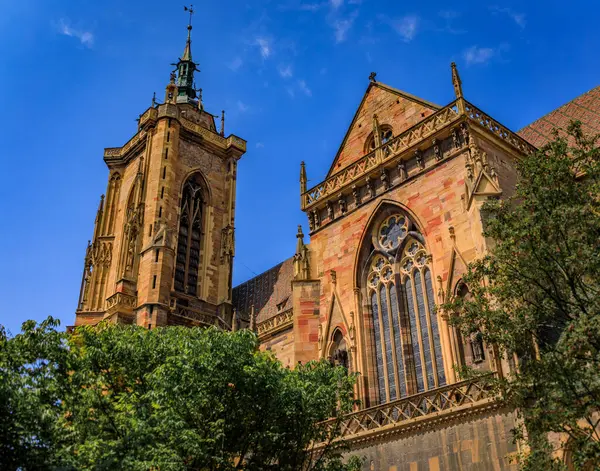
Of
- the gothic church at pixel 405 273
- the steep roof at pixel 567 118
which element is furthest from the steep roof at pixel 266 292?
the steep roof at pixel 567 118

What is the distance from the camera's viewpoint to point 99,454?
11477mm

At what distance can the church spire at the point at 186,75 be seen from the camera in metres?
46.5

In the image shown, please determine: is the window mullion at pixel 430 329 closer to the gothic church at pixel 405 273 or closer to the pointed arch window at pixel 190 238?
the gothic church at pixel 405 273

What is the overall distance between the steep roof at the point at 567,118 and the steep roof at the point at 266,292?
13.3 meters

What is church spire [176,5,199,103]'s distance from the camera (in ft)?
153

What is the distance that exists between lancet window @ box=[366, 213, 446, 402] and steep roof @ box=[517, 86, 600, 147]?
8.22 metres

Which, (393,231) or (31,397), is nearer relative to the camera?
(31,397)

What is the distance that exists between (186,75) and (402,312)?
112 ft

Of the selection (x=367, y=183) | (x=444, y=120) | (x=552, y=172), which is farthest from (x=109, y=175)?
(x=552, y=172)

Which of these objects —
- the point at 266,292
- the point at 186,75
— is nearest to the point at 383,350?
the point at 266,292

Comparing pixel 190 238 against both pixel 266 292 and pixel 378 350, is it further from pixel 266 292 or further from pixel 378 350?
pixel 378 350

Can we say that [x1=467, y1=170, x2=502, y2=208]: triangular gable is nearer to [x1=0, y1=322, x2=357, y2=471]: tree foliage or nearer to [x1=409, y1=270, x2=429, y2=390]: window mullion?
[x1=409, y1=270, x2=429, y2=390]: window mullion

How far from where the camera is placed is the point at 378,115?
74.5 feet

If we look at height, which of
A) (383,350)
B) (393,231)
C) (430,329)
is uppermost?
(393,231)
